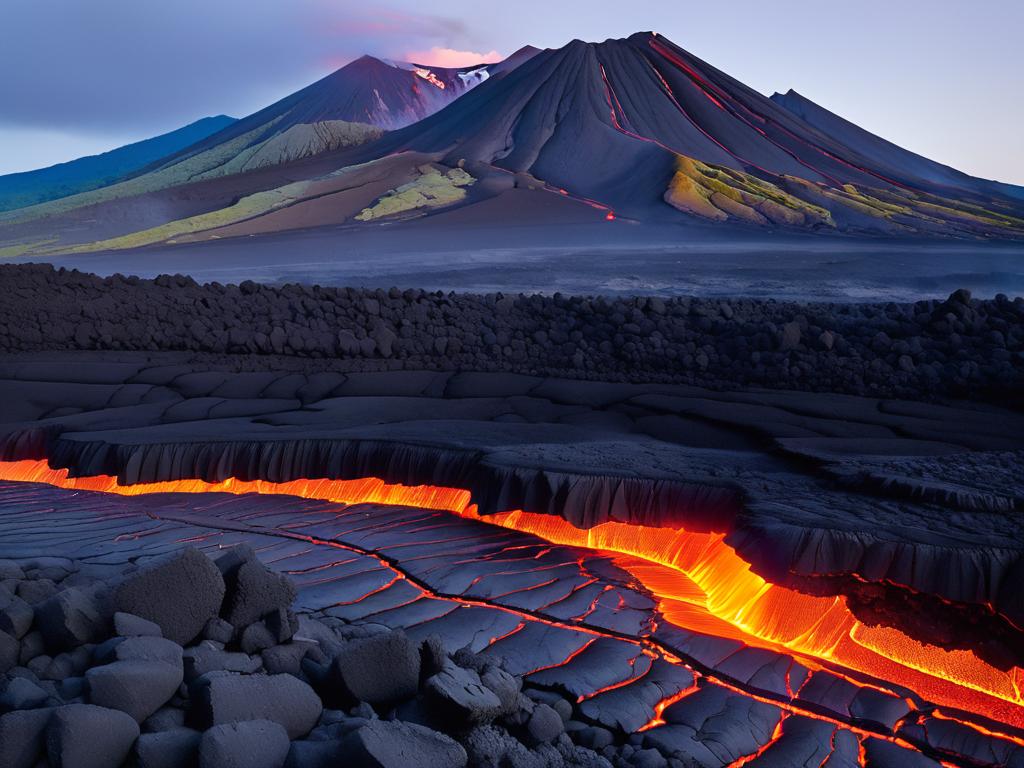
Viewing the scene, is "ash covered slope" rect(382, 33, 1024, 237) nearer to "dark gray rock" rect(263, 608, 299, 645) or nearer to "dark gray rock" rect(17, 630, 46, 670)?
"dark gray rock" rect(263, 608, 299, 645)

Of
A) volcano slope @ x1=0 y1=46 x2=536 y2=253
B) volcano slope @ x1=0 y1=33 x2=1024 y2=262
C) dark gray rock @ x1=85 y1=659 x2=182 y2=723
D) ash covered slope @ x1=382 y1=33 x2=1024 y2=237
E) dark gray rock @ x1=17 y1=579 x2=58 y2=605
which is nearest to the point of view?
dark gray rock @ x1=85 y1=659 x2=182 y2=723

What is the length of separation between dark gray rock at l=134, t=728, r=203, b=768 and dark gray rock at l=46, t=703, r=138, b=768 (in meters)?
0.05

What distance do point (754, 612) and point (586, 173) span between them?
37.6 metres

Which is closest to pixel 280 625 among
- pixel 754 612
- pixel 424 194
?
pixel 754 612

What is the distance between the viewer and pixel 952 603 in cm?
360

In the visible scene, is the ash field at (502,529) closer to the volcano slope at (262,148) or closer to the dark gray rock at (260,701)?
the dark gray rock at (260,701)

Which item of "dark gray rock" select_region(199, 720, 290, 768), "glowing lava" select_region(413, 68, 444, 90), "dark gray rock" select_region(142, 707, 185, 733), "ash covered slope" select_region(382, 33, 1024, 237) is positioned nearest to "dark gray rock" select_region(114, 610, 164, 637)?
"dark gray rock" select_region(142, 707, 185, 733)

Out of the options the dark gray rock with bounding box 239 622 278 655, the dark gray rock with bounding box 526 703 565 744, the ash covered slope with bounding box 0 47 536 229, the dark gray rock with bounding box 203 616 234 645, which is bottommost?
the dark gray rock with bounding box 526 703 565 744

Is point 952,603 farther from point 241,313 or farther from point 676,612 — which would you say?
point 241,313

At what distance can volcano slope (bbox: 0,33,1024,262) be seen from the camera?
3509cm

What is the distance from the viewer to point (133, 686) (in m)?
2.27

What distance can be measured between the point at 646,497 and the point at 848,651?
1447mm

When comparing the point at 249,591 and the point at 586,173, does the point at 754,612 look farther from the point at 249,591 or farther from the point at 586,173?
the point at 586,173

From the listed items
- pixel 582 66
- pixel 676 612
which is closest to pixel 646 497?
pixel 676 612
